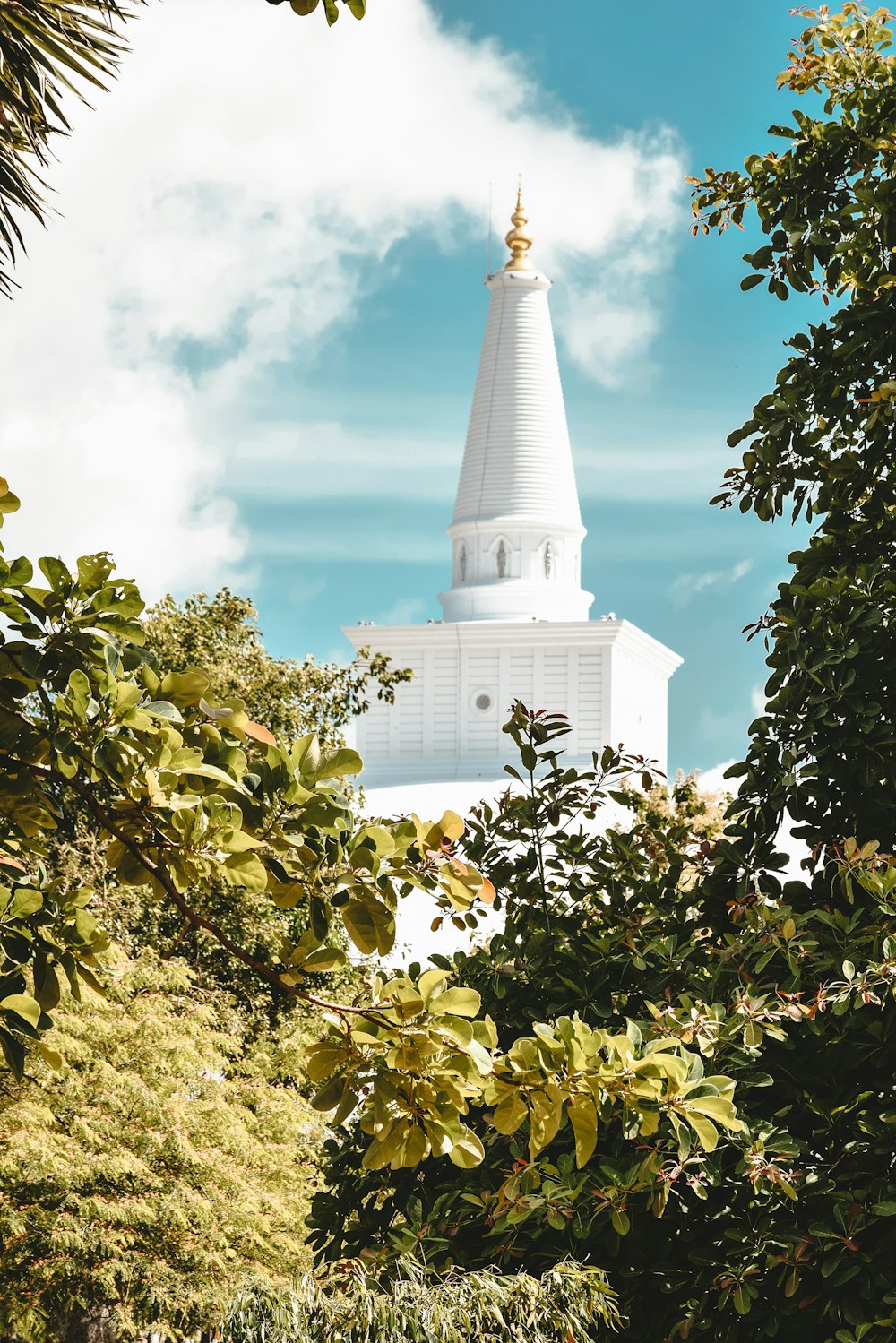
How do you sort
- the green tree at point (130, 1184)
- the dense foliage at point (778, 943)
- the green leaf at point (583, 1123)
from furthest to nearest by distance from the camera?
the green tree at point (130, 1184), the dense foliage at point (778, 943), the green leaf at point (583, 1123)

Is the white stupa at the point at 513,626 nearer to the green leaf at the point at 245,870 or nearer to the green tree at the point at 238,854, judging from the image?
the green tree at the point at 238,854

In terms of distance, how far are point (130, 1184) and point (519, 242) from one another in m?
30.0

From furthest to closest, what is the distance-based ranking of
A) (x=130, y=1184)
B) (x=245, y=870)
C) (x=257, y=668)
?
1. (x=257, y=668)
2. (x=130, y=1184)
3. (x=245, y=870)

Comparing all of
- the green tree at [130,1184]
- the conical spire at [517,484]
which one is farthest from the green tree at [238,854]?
the conical spire at [517,484]

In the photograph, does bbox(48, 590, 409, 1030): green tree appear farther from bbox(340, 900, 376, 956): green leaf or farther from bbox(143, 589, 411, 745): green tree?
bbox(340, 900, 376, 956): green leaf

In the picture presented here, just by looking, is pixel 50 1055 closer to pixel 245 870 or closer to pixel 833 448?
pixel 245 870

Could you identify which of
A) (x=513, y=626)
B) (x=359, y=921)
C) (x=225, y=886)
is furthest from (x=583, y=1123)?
(x=513, y=626)

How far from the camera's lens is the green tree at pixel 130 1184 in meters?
8.66

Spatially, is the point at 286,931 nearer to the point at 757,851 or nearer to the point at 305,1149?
the point at 305,1149

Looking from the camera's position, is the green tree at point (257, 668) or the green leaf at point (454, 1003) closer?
the green leaf at point (454, 1003)

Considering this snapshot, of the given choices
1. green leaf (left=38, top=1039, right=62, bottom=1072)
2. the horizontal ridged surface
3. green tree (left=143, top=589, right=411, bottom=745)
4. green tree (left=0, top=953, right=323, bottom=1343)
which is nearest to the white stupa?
the horizontal ridged surface

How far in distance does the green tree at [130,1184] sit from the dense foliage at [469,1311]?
14.2ft

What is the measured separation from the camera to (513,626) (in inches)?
1267

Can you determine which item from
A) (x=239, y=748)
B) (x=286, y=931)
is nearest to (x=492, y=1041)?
(x=239, y=748)
